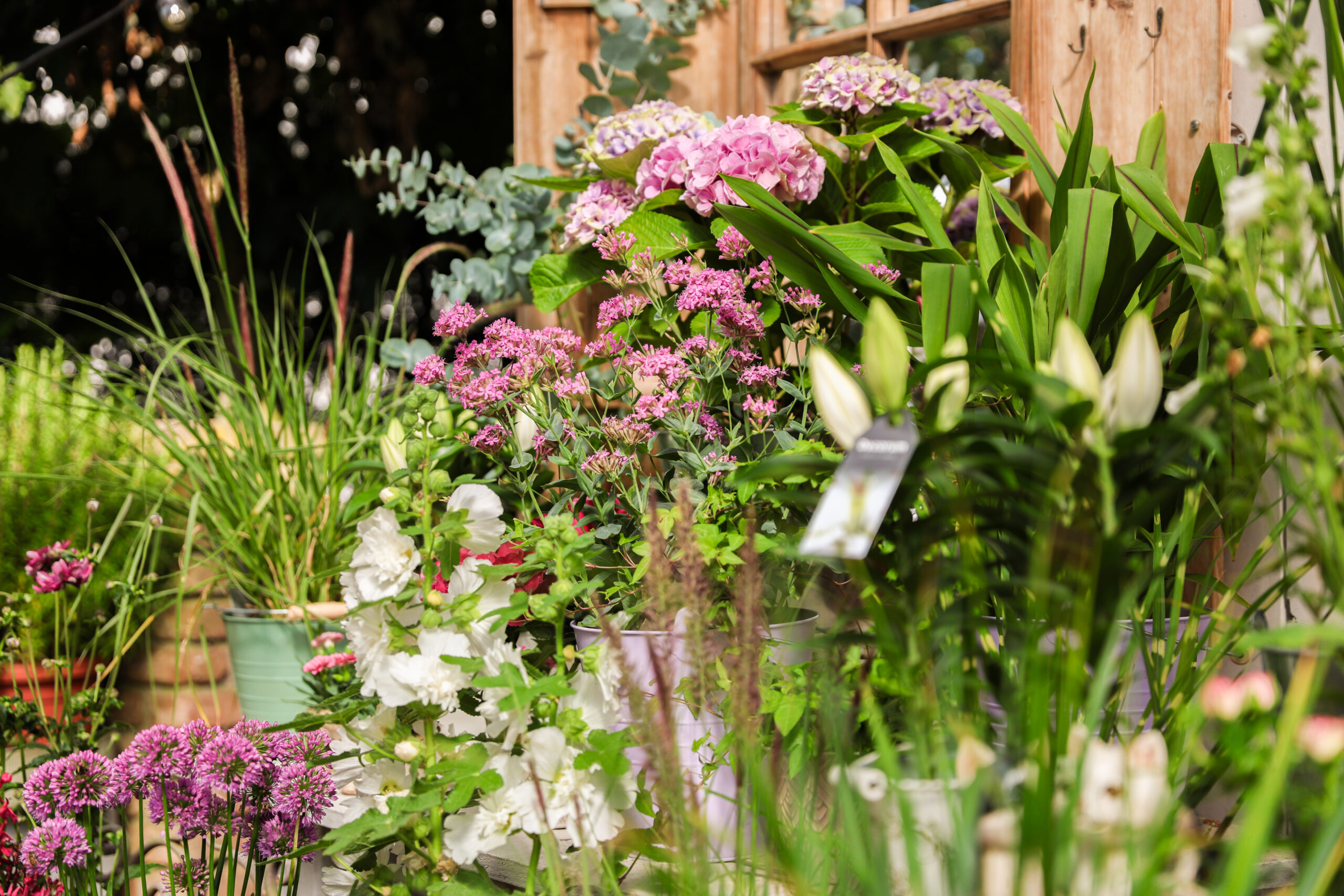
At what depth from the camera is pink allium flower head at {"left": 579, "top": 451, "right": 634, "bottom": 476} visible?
3.44 ft

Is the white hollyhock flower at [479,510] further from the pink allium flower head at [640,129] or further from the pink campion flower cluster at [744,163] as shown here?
the pink allium flower head at [640,129]

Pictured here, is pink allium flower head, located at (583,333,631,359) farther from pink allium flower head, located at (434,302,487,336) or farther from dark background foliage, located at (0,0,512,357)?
dark background foliage, located at (0,0,512,357)

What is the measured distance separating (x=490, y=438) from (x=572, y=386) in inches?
4.7

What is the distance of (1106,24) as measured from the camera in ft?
4.45

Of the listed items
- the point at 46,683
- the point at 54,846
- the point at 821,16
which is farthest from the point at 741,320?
the point at 46,683

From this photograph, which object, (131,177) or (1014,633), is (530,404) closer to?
(1014,633)

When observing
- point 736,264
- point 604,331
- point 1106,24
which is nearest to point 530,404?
point 604,331

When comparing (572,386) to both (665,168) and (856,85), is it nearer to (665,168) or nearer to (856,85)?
(665,168)

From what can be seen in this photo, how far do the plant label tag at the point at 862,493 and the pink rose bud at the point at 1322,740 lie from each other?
0.24 metres

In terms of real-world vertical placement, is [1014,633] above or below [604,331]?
below

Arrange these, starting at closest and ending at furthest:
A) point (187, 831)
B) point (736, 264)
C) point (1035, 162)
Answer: point (187, 831) < point (1035, 162) < point (736, 264)

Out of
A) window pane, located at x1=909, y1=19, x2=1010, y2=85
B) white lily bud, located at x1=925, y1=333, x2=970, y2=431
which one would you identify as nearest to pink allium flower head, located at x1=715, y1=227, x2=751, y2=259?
white lily bud, located at x1=925, y1=333, x2=970, y2=431

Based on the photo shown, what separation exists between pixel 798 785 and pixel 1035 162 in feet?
2.74

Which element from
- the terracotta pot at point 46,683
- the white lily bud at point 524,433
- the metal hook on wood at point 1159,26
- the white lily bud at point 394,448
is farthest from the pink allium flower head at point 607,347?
the terracotta pot at point 46,683
